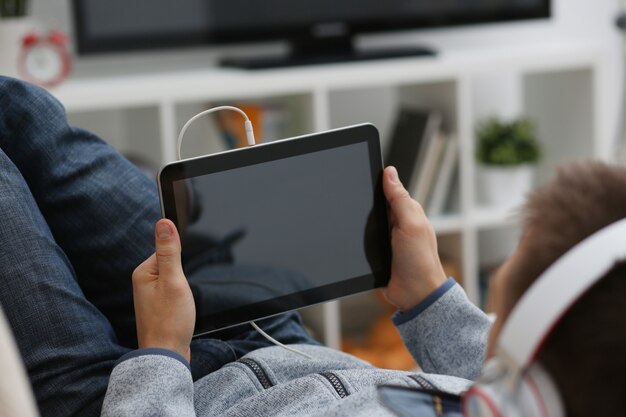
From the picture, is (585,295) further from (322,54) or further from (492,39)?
(492,39)

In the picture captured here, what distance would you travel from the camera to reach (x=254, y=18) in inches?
97.2

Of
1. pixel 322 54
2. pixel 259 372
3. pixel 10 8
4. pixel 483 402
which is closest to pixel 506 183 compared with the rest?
pixel 322 54

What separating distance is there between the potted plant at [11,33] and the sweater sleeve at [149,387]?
152cm

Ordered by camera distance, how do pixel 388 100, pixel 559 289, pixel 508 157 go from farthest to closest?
pixel 388 100 < pixel 508 157 < pixel 559 289

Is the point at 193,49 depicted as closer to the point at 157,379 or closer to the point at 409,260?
the point at 409,260

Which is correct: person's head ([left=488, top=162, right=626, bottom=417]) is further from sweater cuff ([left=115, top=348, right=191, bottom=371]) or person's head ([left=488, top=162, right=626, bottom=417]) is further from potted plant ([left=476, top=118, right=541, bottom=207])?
potted plant ([left=476, top=118, right=541, bottom=207])

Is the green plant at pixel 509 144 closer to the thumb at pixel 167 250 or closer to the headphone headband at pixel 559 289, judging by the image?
the thumb at pixel 167 250

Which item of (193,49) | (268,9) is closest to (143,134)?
(193,49)

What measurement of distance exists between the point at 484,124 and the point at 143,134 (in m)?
0.94

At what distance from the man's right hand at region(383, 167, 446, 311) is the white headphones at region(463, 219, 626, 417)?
39 centimetres

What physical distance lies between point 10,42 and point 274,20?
2.15ft

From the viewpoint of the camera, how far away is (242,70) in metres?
2.41

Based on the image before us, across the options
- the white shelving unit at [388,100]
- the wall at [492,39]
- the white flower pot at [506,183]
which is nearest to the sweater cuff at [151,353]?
the white shelving unit at [388,100]

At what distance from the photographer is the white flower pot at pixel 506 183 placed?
262 cm
